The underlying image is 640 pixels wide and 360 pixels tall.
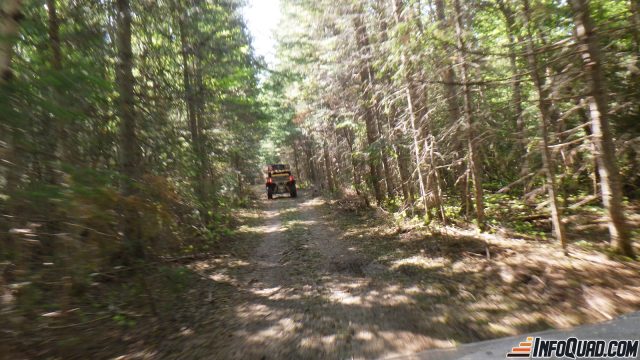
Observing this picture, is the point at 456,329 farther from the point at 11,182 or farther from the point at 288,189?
the point at 288,189

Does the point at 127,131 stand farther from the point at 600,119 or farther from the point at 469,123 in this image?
the point at 600,119

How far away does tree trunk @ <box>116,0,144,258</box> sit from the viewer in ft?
15.0

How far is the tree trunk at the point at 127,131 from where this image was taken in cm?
457

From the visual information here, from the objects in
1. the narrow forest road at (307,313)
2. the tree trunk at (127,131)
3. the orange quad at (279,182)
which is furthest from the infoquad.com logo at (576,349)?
the orange quad at (279,182)

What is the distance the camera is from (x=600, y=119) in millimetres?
5215

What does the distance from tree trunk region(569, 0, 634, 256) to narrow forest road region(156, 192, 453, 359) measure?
3360mm

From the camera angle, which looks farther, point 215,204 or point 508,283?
point 215,204

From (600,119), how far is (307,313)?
17.1ft

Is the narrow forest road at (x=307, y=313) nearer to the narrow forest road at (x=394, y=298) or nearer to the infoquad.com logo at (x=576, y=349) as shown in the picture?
the narrow forest road at (x=394, y=298)

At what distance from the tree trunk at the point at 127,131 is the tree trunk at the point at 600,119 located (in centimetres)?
651

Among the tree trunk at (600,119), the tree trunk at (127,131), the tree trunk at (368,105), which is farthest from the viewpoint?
the tree trunk at (368,105)

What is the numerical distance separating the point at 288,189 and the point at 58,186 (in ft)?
72.8

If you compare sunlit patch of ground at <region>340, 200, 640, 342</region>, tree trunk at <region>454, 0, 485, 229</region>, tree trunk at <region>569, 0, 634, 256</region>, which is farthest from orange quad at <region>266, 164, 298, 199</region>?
tree trunk at <region>569, 0, 634, 256</region>

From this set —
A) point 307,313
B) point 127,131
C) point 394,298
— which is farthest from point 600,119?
point 127,131
